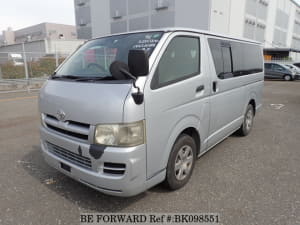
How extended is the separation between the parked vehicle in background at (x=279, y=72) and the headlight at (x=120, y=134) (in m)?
19.0

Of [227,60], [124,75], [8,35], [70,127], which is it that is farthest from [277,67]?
[8,35]

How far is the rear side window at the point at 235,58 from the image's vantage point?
11.0 ft

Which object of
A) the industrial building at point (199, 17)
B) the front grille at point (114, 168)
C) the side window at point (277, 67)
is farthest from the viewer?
the industrial building at point (199, 17)

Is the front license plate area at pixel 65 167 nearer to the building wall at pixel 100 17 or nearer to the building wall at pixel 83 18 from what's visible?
the building wall at pixel 100 17

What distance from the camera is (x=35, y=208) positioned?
2518 mm

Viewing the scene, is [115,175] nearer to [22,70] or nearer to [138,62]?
[138,62]

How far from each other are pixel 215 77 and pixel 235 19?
2952 centimetres

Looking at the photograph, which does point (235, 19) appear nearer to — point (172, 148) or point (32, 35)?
point (172, 148)

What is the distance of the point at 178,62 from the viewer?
2660 mm

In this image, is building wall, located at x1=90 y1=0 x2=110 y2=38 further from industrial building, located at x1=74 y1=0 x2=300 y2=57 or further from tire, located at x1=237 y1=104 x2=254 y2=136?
tire, located at x1=237 y1=104 x2=254 y2=136

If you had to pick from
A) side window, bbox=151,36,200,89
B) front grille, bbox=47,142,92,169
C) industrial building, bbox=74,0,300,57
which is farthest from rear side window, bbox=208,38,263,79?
industrial building, bbox=74,0,300,57

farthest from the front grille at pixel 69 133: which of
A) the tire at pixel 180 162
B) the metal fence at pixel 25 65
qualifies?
the metal fence at pixel 25 65

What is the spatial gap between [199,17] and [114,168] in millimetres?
27235

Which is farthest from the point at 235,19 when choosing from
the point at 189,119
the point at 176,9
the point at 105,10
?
the point at 189,119
